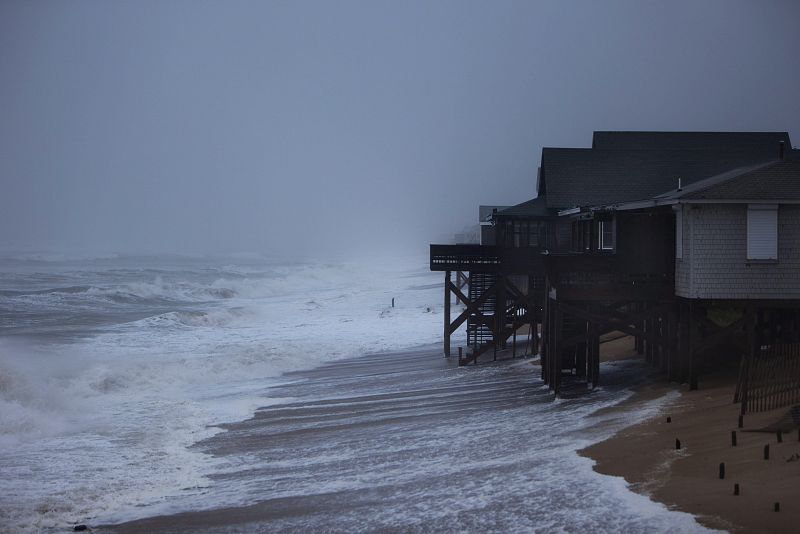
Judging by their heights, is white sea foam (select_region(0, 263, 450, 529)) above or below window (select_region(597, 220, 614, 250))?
below

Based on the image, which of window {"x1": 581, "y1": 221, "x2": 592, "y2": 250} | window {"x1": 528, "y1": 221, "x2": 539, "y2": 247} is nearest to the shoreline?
window {"x1": 581, "y1": 221, "x2": 592, "y2": 250}

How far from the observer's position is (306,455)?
1438 centimetres

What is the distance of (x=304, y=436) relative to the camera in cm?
1596

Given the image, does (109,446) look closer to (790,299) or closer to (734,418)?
(734,418)

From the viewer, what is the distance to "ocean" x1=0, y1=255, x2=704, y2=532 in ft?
35.3

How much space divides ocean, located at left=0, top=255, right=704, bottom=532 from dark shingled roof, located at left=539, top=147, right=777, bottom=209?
7.66 m

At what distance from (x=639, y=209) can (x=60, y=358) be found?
1991 centimetres

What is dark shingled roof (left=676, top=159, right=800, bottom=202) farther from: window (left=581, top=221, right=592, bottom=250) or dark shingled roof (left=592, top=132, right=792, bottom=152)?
dark shingled roof (left=592, top=132, right=792, bottom=152)

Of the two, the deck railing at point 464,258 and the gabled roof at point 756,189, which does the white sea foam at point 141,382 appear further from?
the gabled roof at point 756,189

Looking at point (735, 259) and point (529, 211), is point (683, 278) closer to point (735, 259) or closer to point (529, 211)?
point (735, 259)

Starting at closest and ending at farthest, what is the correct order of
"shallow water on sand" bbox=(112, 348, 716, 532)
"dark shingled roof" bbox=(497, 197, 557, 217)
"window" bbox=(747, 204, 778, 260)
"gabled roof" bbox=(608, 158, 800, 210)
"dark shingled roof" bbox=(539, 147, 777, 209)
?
"shallow water on sand" bbox=(112, 348, 716, 532) → "gabled roof" bbox=(608, 158, 800, 210) → "window" bbox=(747, 204, 778, 260) → "dark shingled roof" bbox=(539, 147, 777, 209) → "dark shingled roof" bbox=(497, 197, 557, 217)

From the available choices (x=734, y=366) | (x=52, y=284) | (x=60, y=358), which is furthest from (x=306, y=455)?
Answer: (x=52, y=284)

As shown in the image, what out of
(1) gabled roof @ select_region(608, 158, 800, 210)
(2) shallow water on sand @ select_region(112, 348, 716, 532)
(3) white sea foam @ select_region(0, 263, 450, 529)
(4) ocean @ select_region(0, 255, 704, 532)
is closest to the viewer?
(2) shallow water on sand @ select_region(112, 348, 716, 532)

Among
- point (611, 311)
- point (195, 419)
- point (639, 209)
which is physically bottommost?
point (195, 419)
